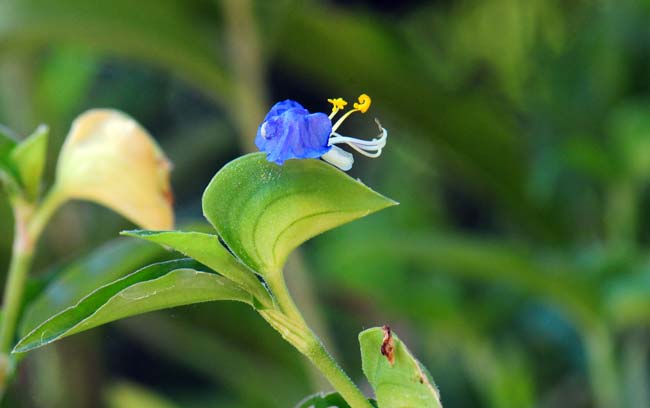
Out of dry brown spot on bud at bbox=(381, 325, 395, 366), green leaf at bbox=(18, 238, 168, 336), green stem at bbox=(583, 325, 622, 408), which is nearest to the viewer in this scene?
dry brown spot on bud at bbox=(381, 325, 395, 366)

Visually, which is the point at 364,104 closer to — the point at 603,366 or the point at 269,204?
the point at 269,204

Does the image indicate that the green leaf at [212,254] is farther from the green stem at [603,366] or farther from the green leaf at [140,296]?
the green stem at [603,366]

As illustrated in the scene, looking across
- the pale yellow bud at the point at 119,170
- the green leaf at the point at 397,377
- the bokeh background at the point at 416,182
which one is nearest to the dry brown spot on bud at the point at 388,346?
the green leaf at the point at 397,377

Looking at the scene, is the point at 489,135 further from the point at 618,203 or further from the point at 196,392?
the point at 196,392

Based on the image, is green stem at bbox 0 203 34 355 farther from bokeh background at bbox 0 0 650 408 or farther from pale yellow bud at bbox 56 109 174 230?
bokeh background at bbox 0 0 650 408

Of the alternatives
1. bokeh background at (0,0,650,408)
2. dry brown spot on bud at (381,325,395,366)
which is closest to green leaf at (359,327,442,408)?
dry brown spot on bud at (381,325,395,366)

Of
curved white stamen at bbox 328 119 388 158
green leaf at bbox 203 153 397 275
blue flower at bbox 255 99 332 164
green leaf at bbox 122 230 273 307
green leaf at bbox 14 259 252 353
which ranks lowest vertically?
green leaf at bbox 14 259 252 353

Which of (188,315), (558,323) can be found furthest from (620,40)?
(188,315)
